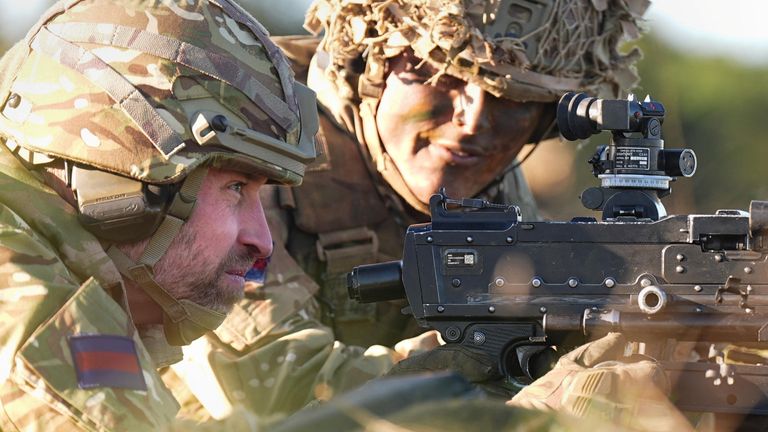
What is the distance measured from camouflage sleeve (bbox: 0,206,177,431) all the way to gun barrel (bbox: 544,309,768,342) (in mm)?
1119

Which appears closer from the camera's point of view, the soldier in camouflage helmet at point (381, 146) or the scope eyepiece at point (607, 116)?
the scope eyepiece at point (607, 116)

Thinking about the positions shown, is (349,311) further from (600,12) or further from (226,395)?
(600,12)

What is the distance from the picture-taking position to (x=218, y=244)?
3.63m

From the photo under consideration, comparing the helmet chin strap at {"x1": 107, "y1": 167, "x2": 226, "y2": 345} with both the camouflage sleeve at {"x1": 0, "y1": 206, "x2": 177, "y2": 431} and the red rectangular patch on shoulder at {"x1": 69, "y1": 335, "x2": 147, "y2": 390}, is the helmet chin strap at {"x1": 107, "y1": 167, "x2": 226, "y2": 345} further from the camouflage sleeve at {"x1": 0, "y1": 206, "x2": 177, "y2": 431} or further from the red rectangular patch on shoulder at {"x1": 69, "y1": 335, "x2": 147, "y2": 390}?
the red rectangular patch on shoulder at {"x1": 69, "y1": 335, "x2": 147, "y2": 390}

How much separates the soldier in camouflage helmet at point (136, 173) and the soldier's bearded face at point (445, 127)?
4.26ft

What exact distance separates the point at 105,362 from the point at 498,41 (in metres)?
2.45

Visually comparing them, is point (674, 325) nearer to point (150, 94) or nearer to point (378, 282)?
point (378, 282)

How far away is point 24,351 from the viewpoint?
2.93 m

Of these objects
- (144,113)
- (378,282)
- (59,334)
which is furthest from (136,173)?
(378,282)

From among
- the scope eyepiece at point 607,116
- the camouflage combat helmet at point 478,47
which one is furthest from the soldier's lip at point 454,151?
the scope eyepiece at point 607,116

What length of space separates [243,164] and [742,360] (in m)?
1.42

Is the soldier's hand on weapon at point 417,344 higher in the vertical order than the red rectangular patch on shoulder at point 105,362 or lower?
lower

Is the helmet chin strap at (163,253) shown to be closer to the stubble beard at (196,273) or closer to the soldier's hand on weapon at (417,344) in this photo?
the stubble beard at (196,273)

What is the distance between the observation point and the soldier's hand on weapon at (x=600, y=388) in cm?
300
